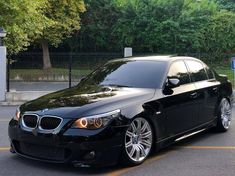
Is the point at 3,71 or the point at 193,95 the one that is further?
the point at 3,71

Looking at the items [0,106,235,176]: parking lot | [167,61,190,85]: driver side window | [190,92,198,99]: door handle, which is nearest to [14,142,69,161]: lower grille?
[0,106,235,176]: parking lot

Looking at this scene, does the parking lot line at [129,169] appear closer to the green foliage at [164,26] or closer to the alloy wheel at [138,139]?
the alloy wheel at [138,139]

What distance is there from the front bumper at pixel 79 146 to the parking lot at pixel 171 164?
0.20 metres

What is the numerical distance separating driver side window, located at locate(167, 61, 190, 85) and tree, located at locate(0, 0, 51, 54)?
645 inches

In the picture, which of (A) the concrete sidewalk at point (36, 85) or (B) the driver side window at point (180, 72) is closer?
(B) the driver side window at point (180, 72)

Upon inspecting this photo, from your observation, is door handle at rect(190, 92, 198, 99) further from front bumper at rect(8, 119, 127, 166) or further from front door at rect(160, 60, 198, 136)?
front bumper at rect(8, 119, 127, 166)

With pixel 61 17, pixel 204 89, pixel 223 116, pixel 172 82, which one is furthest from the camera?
→ pixel 61 17

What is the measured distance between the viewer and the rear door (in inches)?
318

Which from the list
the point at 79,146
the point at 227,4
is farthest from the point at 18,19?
the point at 227,4

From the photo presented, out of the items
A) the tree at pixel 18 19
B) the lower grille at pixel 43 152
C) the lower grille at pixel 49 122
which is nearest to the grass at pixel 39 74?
the tree at pixel 18 19

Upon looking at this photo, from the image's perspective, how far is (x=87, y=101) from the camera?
6.40 m

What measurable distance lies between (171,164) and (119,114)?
1.05 m

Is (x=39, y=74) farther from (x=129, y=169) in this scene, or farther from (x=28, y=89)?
(x=129, y=169)

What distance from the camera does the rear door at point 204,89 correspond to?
8070 millimetres
